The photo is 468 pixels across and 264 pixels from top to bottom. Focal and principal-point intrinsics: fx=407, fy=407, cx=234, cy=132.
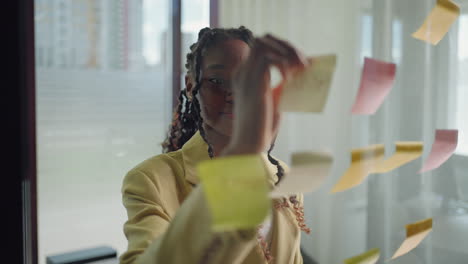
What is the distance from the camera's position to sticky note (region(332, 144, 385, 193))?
33 cm

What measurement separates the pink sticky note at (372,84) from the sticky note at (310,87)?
0.06 meters

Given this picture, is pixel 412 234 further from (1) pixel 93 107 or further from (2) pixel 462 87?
(1) pixel 93 107

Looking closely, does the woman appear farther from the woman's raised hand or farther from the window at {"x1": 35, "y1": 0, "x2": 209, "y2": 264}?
the window at {"x1": 35, "y1": 0, "x2": 209, "y2": 264}

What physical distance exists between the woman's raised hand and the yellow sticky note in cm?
3

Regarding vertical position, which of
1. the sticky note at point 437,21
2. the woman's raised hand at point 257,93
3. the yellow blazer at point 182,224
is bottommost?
the yellow blazer at point 182,224

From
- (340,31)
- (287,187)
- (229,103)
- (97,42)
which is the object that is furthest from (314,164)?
(97,42)

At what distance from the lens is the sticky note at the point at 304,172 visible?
0.92 ft

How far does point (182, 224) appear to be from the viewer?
30 cm

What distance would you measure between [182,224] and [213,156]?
9.6 inches

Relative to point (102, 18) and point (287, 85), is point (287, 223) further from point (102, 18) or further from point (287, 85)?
point (102, 18)

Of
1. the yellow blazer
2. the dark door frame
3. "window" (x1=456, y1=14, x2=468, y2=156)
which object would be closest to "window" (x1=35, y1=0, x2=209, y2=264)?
"window" (x1=456, y1=14, x2=468, y2=156)

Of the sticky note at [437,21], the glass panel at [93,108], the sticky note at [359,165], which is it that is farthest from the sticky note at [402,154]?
the glass panel at [93,108]

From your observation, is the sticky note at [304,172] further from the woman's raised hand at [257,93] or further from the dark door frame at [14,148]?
the dark door frame at [14,148]

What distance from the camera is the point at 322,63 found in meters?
0.30
